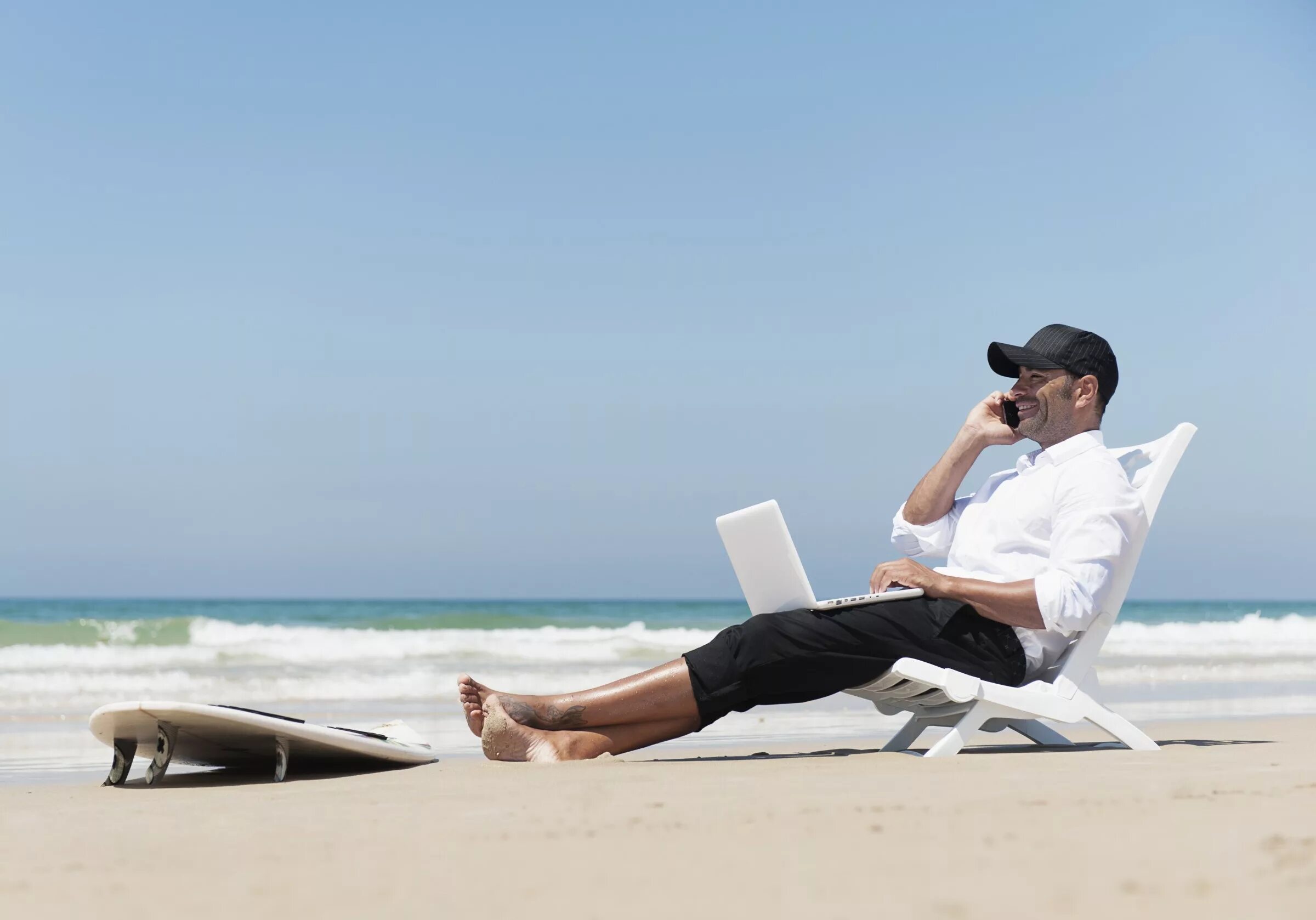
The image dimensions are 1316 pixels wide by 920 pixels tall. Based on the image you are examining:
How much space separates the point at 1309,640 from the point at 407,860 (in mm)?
23621

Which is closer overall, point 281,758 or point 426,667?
point 281,758

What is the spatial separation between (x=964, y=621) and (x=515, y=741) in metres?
1.64

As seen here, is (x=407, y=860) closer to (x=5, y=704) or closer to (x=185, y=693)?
(x=5, y=704)

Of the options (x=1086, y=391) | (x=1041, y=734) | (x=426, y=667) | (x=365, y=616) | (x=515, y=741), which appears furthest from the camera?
(x=365, y=616)

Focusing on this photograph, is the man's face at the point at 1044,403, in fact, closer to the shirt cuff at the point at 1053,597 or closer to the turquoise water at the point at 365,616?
the shirt cuff at the point at 1053,597

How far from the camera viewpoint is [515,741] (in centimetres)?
412

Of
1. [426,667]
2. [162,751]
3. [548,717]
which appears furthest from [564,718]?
[426,667]

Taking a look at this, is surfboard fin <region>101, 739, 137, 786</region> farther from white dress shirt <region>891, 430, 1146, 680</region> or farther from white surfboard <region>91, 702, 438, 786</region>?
white dress shirt <region>891, 430, 1146, 680</region>

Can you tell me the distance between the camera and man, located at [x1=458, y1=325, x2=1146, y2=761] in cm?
406

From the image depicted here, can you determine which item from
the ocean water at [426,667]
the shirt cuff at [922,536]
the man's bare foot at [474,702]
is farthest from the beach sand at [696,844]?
the ocean water at [426,667]

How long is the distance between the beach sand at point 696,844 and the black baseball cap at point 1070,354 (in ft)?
4.62

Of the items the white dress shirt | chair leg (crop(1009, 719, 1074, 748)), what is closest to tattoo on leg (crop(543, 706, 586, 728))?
the white dress shirt

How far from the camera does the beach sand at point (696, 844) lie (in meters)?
1.99

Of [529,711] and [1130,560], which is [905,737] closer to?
[1130,560]
